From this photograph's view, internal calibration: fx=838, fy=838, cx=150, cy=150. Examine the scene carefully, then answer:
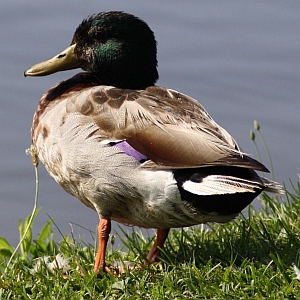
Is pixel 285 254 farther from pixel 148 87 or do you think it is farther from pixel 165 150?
pixel 148 87

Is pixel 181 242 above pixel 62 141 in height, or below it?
below

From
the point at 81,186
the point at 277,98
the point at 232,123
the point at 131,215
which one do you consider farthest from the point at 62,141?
the point at 277,98

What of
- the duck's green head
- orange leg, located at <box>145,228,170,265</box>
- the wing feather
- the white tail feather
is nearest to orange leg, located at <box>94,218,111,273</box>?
orange leg, located at <box>145,228,170,265</box>

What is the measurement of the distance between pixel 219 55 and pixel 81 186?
4092 mm

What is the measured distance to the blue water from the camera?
7.04m

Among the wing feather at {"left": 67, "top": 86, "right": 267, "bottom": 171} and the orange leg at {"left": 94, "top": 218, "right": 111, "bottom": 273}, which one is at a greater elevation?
the wing feather at {"left": 67, "top": 86, "right": 267, "bottom": 171}

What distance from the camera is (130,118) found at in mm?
4379

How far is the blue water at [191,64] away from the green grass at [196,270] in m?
1.84

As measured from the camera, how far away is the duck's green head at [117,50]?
4.90m

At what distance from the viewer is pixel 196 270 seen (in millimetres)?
4156

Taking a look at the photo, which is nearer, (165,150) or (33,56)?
(165,150)

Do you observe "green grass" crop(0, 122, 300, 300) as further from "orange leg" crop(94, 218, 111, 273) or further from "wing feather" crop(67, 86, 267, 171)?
"wing feather" crop(67, 86, 267, 171)

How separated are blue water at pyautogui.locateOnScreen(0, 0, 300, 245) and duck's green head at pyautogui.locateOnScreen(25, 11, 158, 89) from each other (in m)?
1.82

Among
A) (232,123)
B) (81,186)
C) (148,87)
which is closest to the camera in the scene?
(81,186)
